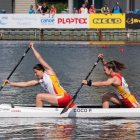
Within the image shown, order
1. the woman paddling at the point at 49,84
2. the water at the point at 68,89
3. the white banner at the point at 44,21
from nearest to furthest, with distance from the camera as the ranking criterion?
the water at the point at 68,89, the woman paddling at the point at 49,84, the white banner at the point at 44,21

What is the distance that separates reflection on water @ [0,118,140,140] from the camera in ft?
39.7

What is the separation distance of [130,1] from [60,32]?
787 centimetres

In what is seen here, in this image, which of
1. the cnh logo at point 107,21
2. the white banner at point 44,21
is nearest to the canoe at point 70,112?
the white banner at point 44,21

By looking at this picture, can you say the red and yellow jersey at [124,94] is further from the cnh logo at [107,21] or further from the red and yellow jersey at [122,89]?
the cnh logo at [107,21]

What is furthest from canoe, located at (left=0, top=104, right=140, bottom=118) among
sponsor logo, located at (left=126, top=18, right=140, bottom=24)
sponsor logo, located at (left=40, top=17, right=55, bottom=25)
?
sponsor logo, located at (left=126, top=18, right=140, bottom=24)

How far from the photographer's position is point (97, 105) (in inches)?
598

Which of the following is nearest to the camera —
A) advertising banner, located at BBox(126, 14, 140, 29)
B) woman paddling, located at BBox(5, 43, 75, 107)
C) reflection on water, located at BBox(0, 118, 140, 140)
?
reflection on water, located at BBox(0, 118, 140, 140)

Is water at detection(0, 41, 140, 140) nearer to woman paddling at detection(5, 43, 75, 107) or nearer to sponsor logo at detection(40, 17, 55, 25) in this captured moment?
woman paddling at detection(5, 43, 75, 107)

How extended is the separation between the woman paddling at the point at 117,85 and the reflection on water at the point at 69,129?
555 mm

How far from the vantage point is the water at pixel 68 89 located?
1242 centimetres

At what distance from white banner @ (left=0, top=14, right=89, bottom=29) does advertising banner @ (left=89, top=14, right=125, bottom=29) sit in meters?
0.38

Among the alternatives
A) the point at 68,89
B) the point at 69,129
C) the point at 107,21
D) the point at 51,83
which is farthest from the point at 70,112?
the point at 107,21

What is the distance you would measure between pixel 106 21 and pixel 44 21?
149 inches

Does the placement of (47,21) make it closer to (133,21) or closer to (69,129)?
(133,21)
